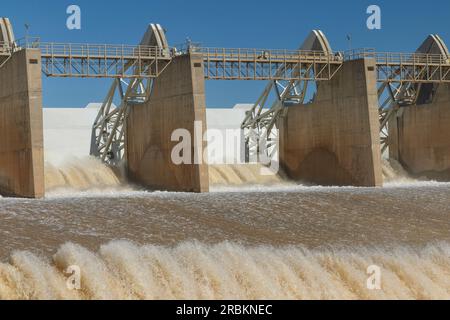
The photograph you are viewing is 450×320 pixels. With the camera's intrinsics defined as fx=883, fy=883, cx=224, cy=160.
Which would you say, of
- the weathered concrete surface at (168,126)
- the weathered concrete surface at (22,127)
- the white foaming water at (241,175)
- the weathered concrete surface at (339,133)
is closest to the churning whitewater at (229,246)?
the weathered concrete surface at (22,127)

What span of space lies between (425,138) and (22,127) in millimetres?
20693

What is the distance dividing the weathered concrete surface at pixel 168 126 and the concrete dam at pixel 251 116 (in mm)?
40

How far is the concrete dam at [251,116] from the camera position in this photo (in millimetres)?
29750

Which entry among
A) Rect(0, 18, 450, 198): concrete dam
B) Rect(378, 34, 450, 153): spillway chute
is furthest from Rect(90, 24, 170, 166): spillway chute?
Rect(378, 34, 450, 153): spillway chute

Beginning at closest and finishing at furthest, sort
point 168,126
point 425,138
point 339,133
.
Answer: point 168,126
point 339,133
point 425,138

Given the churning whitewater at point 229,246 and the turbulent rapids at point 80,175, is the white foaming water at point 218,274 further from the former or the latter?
the turbulent rapids at point 80,175

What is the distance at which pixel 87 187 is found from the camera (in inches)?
1331

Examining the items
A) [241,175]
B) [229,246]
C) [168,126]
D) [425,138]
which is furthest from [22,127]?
[425,138]

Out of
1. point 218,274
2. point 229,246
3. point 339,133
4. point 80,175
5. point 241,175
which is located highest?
point 339,133

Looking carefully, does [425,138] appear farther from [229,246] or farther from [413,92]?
[229,246]

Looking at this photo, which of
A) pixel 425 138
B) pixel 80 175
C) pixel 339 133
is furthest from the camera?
pixel 425 138

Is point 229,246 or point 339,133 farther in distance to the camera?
point 339,133

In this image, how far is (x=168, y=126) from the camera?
109ft
